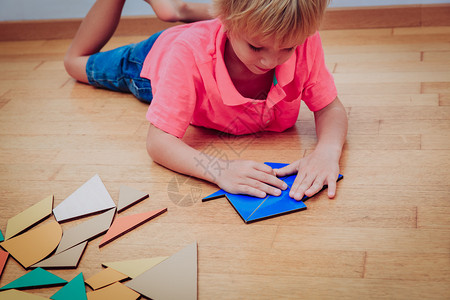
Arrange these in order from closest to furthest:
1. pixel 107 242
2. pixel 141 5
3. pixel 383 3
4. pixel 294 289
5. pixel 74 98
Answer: pixel 294 289 → pixel 107 242 → pixel 74 98 → pixel 383 3 → pixel 141 5

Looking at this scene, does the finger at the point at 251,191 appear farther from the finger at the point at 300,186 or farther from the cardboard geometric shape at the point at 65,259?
the cardboard geometric shape at the point at 65,259

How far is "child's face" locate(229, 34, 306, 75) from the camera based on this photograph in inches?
40.8

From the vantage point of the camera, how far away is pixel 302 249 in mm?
998

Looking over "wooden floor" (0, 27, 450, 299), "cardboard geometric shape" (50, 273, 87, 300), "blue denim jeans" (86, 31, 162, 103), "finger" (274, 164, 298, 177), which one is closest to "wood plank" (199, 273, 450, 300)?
"wooden floor" (0, 27, 450, 299)

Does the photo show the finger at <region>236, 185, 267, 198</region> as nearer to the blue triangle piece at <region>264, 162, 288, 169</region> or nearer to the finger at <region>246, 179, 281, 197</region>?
the finger at <region>246, 179, 281, 197</region>

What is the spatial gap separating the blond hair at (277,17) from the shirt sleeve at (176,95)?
22 cm

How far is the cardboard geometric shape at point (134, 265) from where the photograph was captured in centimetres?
99

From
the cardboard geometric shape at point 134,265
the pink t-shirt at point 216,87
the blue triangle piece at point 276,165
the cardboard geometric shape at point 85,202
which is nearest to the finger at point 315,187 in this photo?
the blue triangle piece at point 276,165

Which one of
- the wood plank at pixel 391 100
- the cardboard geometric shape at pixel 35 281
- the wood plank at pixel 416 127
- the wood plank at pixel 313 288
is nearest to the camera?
the wood plank at pixel 313 288

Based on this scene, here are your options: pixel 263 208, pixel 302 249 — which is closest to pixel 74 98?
pixel 263 208

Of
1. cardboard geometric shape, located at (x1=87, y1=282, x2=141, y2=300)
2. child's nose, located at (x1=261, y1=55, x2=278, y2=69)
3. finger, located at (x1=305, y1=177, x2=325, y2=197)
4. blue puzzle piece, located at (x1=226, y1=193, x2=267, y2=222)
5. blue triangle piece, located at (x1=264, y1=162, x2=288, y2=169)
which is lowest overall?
blue triangle piece, located at (x1=264, y1=162, x2=288, y2=169)

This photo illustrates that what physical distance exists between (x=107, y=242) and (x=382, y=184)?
0.61m

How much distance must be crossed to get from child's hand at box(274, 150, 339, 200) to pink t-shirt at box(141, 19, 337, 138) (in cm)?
17

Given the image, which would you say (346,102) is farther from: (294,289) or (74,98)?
(74,98)
